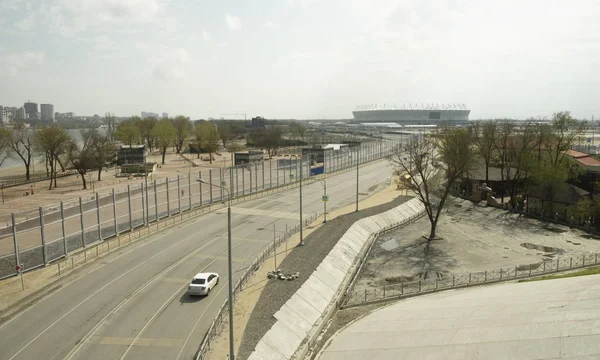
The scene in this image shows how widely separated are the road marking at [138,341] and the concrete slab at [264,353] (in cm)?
347

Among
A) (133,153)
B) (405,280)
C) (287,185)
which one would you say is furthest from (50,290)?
(133,153)

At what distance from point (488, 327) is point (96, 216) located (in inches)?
1153

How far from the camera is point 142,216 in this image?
1553 inches

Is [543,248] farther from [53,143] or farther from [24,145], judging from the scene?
[24,145]

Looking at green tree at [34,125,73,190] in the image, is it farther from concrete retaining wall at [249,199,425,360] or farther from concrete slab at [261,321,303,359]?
concrete slab at [261,321,303,359]

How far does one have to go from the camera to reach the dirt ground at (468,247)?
33.3 m

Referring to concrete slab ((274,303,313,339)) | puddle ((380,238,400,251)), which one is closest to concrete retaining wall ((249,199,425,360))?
concrete slab ((274,303,313,339))

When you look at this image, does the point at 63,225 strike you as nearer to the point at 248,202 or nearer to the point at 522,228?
the point at 248,202

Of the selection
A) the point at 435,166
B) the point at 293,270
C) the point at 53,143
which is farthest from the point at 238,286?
the point at 53,143

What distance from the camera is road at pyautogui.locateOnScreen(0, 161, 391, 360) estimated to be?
1884cm

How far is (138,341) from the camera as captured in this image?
19297 millimetres

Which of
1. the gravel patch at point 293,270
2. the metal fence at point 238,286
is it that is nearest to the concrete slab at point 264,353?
the gravel patch at point 293,270

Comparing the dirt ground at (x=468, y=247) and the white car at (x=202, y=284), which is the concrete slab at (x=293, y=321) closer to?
the white car at (x=202, y=284)

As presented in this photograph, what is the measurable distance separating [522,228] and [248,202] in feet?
99.8
